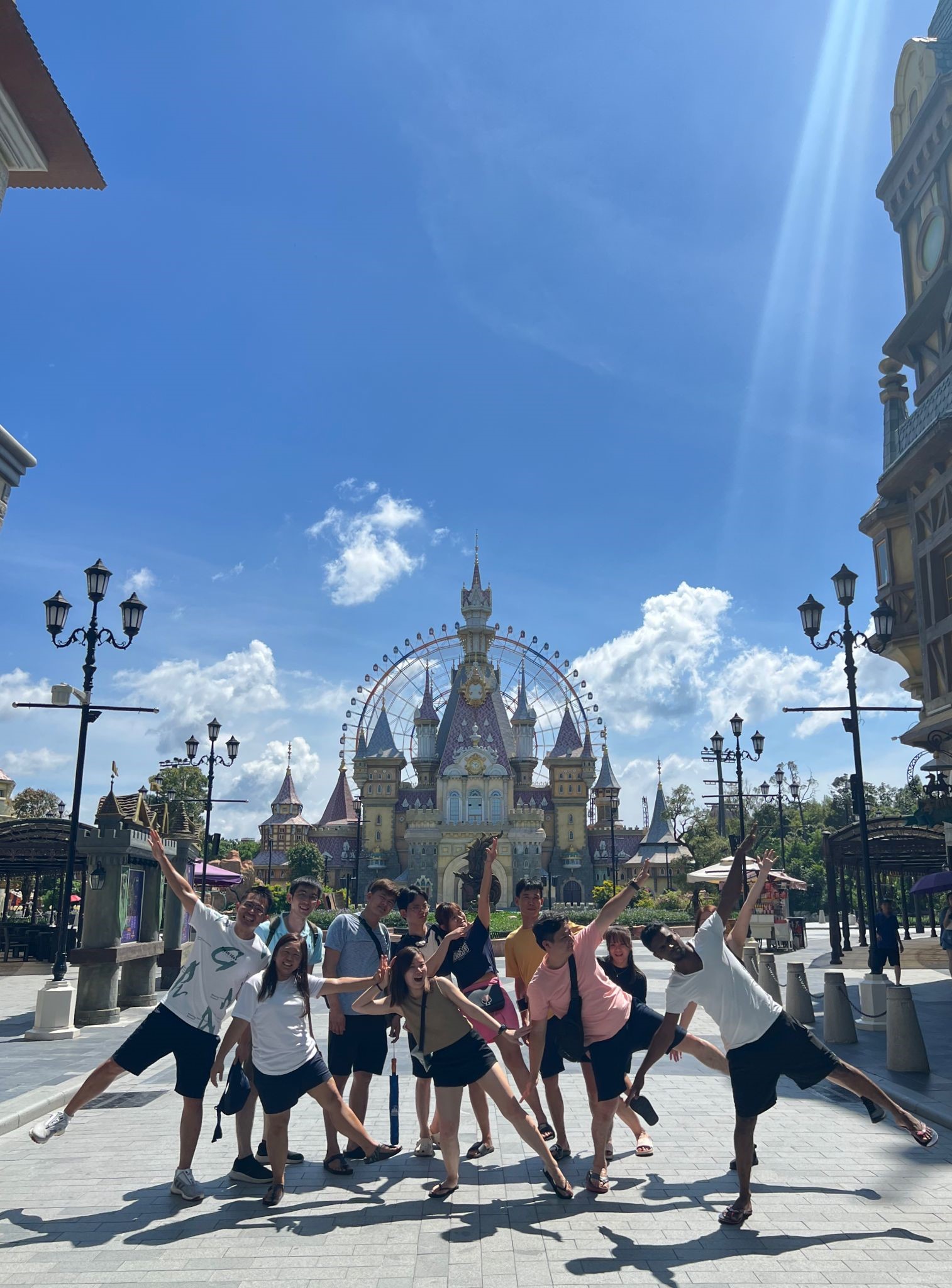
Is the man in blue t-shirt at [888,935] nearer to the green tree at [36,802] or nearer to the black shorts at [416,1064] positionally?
the black shorts at [416,1064]

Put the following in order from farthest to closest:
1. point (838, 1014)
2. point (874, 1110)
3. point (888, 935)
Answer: point (888, 935)
point (838, 1014)
point (874, 1110)

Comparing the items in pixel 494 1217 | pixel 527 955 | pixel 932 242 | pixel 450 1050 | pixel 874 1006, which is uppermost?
pixel 932 242

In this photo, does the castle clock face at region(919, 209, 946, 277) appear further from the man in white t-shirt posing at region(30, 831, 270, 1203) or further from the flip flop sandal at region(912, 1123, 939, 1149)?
the man in white t-shirt posing at region(30, 831, 270, 1203)

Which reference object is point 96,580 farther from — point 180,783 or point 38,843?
point 180,783

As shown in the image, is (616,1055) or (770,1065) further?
(616,1055)

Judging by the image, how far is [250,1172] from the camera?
6441mm

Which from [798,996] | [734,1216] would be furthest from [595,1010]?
[798,996]

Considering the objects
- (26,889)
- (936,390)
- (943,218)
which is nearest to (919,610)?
(936,390)

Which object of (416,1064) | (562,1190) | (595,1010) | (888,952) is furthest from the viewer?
(888,952)

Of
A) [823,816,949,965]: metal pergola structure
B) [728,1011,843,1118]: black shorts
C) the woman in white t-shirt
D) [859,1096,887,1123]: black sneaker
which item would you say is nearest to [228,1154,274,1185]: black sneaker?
the woman in white t-shirt

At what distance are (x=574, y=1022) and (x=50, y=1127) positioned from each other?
3.55 metres

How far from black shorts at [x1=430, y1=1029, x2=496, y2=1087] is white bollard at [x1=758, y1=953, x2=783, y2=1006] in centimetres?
882

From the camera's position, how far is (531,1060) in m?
6.63

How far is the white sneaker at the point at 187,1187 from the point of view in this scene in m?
6.01
